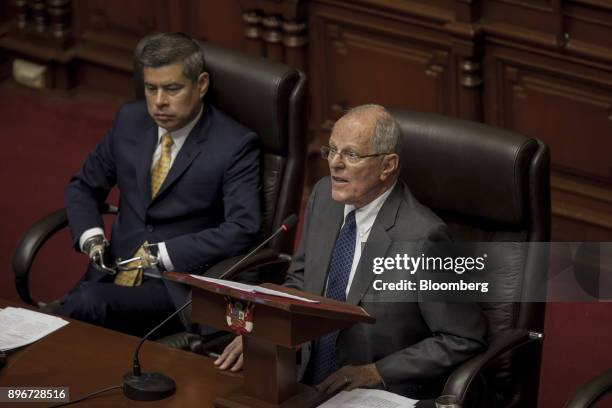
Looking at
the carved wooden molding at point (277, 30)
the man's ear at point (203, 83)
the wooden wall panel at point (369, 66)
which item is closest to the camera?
the man's ear at point (203, 83)

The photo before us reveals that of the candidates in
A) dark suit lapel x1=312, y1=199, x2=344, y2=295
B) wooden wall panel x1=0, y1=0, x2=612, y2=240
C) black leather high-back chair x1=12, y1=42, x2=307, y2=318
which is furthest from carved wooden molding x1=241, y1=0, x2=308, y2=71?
dark suit lapel x1=312, y1=199, x2=344, y2=295

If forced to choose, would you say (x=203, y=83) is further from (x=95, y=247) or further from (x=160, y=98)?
(x=95, y=247)

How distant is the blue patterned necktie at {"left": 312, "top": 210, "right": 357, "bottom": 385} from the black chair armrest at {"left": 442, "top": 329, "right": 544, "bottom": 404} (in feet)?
1.34

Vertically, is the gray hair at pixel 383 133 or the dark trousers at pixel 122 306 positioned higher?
the gray hair at pixel 383 133

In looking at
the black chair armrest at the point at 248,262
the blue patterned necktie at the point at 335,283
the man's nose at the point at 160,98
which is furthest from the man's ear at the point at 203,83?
the blue patterned necktie at the point at 335,283

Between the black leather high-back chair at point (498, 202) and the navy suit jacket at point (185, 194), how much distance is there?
2.12 ft

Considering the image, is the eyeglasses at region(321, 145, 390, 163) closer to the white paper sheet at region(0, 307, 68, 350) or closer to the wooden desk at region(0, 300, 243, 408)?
the wooden desk at region(0, 300, 243, 408)

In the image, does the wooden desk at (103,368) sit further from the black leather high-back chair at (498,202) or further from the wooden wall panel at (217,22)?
the wooden wall panel at (217,22)

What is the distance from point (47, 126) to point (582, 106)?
289 centimetres

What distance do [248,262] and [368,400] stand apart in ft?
2.93

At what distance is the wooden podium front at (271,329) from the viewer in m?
3.13

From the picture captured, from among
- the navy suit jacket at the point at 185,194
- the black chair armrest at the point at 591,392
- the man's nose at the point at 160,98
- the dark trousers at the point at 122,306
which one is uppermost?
the man's nose at the point at 160,98

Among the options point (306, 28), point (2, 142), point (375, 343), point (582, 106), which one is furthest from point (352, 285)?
point (2, 142)

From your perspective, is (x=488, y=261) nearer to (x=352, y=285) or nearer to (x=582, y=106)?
(x=352, y=285)
